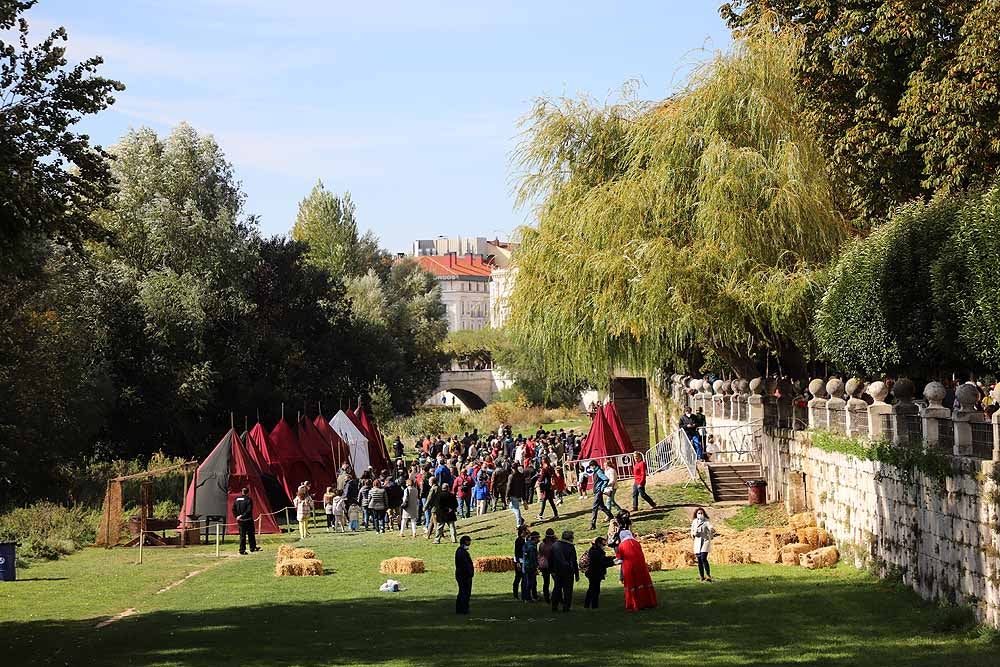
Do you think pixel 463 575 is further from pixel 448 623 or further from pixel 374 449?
pixel 374 449

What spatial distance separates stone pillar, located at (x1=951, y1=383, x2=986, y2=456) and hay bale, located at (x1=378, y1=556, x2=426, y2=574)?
1191 centimetres

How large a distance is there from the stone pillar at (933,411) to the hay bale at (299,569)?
12.4 m

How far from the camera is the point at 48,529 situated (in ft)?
122

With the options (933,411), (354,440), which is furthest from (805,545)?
(354,440)

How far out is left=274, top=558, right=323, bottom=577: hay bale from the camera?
87.8 feet

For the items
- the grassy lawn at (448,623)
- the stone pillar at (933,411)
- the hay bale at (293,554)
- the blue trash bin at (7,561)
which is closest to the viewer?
the grassy lawn at (448,623)

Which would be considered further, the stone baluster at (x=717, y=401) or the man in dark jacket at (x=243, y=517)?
the stone baluster at (x=717, y=401)

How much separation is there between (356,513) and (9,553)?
40.8 ft

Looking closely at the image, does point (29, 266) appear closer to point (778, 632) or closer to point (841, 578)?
point (778, 632)

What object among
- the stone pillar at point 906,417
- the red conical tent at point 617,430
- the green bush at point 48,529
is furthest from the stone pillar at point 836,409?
the green bush at point 48,529

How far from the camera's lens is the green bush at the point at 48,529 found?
32.8 metres

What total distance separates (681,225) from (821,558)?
1090cm

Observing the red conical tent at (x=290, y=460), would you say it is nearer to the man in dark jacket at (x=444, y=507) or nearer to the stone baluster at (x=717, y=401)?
the man in dark jacket at (x=444, y=507)

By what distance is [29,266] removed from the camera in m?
20.4
